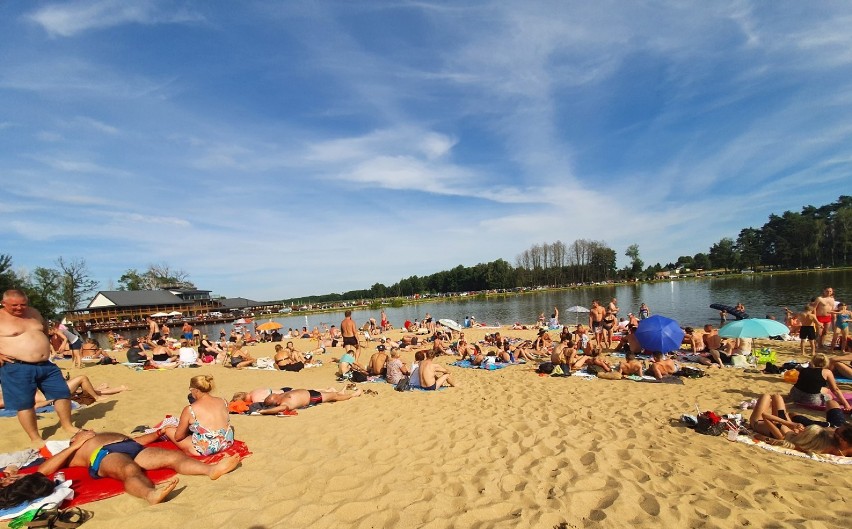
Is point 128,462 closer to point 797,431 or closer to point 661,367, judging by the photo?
point 797,431

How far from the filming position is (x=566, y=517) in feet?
9.75

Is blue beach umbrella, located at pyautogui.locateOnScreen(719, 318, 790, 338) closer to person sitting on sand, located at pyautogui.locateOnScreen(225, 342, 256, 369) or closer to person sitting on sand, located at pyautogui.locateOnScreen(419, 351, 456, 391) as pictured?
person sitting on sand, located at pyautogui.locateOnScreen(419, 351, 456, 391)

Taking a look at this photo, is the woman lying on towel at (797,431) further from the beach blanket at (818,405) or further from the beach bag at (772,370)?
the beach bag at (772,370)

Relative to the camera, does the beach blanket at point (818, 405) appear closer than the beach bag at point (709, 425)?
No

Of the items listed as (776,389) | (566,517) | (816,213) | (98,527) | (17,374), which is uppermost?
(816,213)

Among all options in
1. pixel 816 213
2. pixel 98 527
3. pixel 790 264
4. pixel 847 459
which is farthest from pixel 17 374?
pixel 816 213

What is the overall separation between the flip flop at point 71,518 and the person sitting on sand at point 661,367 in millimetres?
9021

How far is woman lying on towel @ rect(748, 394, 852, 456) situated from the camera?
419 cm

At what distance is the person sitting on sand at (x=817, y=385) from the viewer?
5727 millimetres

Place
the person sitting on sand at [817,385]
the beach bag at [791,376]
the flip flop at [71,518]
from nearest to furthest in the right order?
the flip flop at [71,518] < the person sitting on sand at [817,385] < the beach bag at [791,376]

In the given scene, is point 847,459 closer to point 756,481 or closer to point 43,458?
point 756,481

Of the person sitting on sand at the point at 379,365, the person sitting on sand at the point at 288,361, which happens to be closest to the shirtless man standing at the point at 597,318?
the person sitting on sand at the point at 379,365

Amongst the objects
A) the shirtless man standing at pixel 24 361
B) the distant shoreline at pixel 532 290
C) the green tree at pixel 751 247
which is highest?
the green tree at pixel 751 247

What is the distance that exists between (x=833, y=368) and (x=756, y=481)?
6220 millimetres
